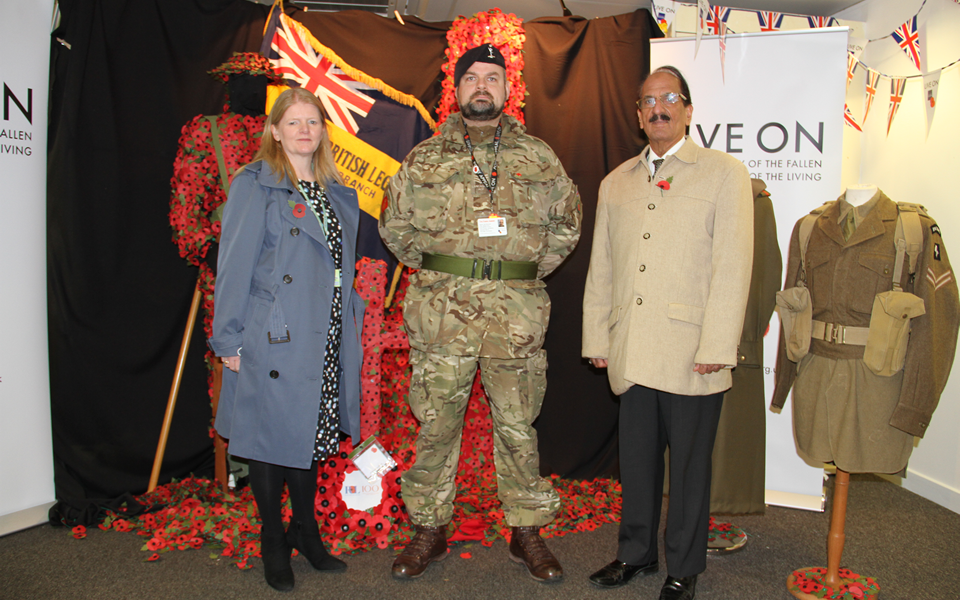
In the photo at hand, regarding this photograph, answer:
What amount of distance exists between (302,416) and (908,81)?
404cm

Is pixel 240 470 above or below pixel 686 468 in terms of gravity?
below

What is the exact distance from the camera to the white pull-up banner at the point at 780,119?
3186 mm

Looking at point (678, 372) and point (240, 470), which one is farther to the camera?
point (240, 470)

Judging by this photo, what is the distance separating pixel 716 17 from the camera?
349 cm

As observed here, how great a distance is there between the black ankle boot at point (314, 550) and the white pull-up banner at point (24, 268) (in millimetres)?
1444

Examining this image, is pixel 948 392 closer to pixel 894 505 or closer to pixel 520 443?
pixel 894 505

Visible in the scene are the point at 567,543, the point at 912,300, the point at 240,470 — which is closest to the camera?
the point at 912,300

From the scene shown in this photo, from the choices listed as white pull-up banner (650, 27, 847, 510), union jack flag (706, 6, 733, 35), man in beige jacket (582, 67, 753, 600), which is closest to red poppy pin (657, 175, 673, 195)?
man in beige jacket (582, 67, 753, 600)

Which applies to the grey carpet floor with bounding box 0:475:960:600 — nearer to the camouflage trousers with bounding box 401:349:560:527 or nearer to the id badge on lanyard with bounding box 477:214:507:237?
the camouflage trousers with bounding box 401:349:560:527

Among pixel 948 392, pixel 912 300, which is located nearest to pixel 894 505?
pixel 948 392

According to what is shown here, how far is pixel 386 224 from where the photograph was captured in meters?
2.64

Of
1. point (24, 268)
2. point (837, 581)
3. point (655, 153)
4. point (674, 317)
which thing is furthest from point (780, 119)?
point (24, 268)

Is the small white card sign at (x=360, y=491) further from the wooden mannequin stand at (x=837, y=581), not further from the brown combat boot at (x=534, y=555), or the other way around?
the wooden mannequin stand at (x=837, y=581)

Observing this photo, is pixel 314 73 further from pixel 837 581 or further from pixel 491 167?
pixel 837 581
